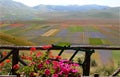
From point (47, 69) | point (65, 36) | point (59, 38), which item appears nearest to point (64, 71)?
point (47, 69)

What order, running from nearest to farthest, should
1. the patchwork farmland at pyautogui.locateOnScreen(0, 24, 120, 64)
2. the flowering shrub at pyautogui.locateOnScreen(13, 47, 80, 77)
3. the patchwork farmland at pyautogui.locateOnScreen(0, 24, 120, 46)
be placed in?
the flowering shrub at pyautogui.locateOnScreen(13, 47, 80, 77)
the patchwork farmland at pyautogui.locateOnScreen(0, 24, 120, 64)
the patchwork farmland at pyautogui.locateOnScreen(0, 24, 120, 46)

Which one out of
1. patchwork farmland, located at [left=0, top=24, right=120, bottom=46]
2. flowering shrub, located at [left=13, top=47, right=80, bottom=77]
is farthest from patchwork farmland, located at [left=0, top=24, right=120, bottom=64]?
flowering shrub, located at [left=13, top=47, right=80, bottom=77]

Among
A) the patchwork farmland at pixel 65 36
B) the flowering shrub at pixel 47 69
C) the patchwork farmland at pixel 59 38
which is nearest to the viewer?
the flowering shrub at pixel 47 69

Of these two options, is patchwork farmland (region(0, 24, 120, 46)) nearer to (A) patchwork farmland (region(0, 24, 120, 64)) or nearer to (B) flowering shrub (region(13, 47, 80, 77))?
(A) patchwork farmland (region(0, 24, 120, 64))

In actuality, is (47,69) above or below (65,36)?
above

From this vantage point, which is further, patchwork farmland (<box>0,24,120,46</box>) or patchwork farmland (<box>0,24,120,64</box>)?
patchwork farmland (<box>0,24,120,46</box>)

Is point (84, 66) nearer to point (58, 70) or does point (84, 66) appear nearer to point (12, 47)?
point (12, 47)

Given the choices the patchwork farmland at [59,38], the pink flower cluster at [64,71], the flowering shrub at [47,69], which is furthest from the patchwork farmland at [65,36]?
the pink flower cluster at [64,71]

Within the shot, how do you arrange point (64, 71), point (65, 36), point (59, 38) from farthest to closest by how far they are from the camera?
point (65, 36), point (59, 38), point (64, 71)

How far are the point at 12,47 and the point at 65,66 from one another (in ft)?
9.85

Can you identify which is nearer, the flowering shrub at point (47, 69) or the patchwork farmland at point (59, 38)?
the flowering shrub at point (47, 69)

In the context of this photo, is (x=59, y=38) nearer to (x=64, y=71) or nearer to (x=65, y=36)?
(x=65, y=36)

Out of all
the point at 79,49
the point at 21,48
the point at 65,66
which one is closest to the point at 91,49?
the point at 79,49

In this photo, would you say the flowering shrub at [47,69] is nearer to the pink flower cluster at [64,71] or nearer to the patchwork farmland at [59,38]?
the pink flower cluster at [64,71]
